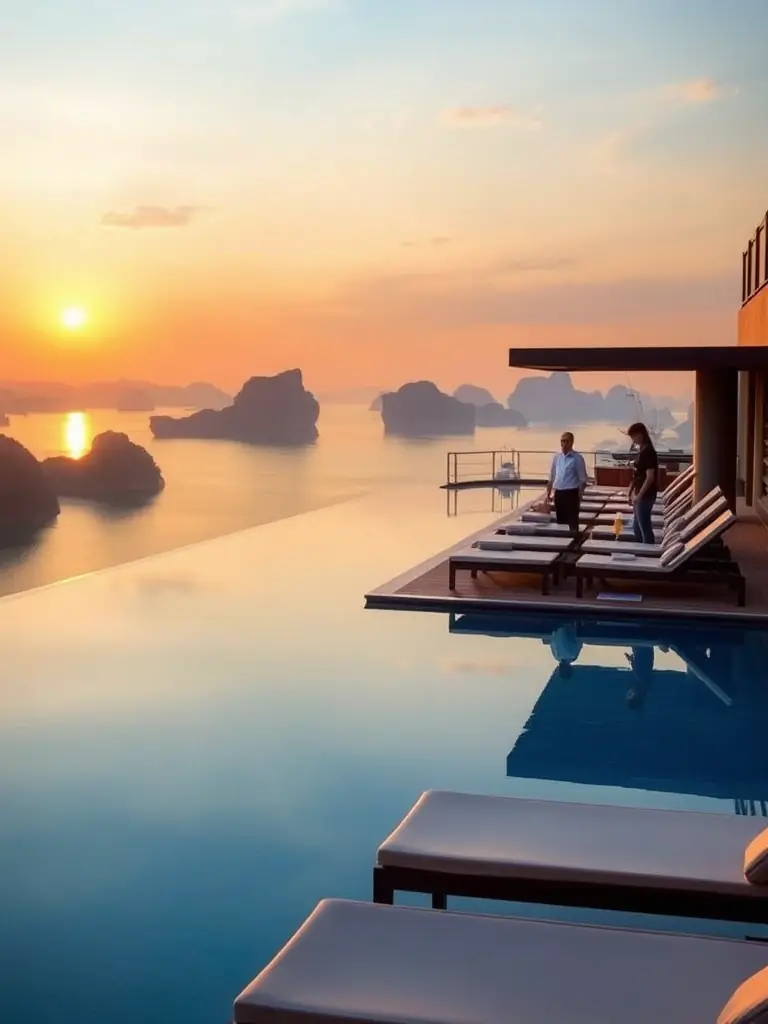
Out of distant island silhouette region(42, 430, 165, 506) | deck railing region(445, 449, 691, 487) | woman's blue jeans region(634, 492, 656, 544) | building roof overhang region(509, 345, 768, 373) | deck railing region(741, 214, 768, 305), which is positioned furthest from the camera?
distant island silhouette region(42, 430, 165, 506)

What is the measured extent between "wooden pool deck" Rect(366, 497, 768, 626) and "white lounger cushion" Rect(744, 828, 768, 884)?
247 inches

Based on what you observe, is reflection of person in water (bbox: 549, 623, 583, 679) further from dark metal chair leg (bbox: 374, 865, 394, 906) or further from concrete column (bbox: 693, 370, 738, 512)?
concrete column (bbox: 693, 370, 738, 512)

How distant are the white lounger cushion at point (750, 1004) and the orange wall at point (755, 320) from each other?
16113 mm

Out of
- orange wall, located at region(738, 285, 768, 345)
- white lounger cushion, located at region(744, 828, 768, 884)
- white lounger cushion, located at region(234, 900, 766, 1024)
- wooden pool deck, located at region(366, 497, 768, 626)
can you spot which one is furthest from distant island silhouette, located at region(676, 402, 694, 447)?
white lounger cushion, located at region(234, 900, 766, 1024)

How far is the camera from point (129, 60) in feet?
78.8

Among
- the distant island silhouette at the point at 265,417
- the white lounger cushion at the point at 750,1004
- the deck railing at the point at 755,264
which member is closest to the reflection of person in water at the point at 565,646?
the white lounger cushion at the point at 750,1004

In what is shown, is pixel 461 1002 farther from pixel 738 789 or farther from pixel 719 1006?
pixel 738 789

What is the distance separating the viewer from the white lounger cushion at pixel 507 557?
412 inches

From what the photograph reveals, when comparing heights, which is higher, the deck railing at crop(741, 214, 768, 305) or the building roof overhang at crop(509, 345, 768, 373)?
the deck railing at crop(741, 214, 768, 305)

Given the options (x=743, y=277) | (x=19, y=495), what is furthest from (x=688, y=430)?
(x=19, y=495)

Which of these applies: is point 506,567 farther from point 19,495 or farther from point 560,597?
point 19,495

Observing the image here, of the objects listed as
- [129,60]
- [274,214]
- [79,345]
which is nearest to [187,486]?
[79,345]

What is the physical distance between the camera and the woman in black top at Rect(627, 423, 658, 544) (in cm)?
1158

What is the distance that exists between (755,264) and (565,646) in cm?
1427
